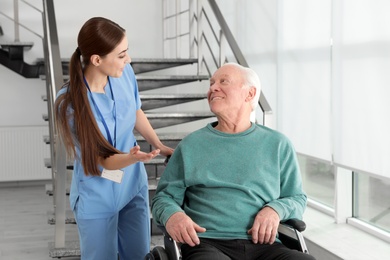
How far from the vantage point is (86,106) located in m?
2.25

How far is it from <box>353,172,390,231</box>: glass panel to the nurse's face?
186 centimetres

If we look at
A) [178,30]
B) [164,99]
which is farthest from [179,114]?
[178,30]

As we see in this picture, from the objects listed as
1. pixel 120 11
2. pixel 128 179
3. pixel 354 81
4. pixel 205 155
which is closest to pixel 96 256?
pixel 128 179

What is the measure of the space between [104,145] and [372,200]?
2020 mm

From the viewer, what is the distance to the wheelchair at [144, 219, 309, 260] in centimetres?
209

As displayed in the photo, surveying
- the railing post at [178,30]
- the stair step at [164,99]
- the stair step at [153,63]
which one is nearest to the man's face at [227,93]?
the stair step at [164,99]

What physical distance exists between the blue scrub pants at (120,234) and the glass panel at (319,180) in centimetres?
197

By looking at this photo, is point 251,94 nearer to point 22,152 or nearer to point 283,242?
point 283,242

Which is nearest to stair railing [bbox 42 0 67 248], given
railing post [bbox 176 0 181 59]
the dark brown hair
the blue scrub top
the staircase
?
the staircase

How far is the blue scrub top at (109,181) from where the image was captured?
2.34 m

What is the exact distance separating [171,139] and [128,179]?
1728mm

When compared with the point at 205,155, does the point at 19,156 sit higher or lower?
lower

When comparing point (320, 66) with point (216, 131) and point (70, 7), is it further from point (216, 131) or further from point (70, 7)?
point (70, 7)

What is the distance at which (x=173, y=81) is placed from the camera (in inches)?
195
